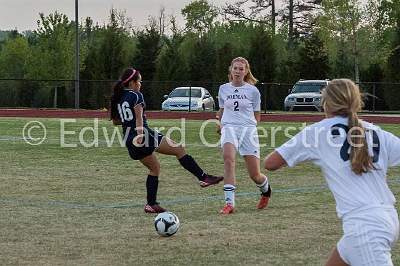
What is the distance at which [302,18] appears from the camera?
6994 centimetres

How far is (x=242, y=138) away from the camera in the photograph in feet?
32.8

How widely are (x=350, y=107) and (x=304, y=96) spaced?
35.0 metres

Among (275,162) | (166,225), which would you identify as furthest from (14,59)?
(275,162)

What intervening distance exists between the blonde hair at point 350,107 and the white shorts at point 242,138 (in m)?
5.38

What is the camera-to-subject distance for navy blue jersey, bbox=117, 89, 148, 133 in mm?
9305

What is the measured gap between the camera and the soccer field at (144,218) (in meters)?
7.16

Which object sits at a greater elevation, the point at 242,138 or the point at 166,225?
the point at 242,138

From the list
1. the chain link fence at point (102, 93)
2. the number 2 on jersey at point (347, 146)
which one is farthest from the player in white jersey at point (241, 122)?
the chain link fence at point (102, 93)

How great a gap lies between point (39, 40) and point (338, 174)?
50.9 metres

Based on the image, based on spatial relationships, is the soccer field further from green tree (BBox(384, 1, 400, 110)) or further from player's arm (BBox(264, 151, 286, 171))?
green tree (BBox(384, 1, 400, 110))

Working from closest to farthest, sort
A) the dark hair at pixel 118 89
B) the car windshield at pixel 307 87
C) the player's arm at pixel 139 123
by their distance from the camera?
→ the player's arm at pixel 139 123 → the dark hair at pixel 118 89 → the car windshield at pixel 307 87

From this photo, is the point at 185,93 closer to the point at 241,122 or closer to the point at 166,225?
the point at 241,122

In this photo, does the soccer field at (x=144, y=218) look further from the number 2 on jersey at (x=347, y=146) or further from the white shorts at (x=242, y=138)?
the number 2 on jersey at (x=347, y=146)

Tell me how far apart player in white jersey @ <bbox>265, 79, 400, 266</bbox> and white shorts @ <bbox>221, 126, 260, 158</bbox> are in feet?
17.1
